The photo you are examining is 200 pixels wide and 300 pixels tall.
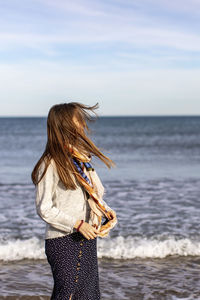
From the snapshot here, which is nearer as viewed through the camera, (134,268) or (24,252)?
(134,268)

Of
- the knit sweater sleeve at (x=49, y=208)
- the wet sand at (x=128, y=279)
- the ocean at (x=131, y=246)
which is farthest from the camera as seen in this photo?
the ocean at (x=131, y=246)

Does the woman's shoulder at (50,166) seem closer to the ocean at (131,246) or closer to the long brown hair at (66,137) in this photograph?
the long brown hair at (66,137)

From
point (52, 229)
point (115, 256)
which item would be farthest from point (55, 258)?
point (115, 256)

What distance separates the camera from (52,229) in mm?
2656

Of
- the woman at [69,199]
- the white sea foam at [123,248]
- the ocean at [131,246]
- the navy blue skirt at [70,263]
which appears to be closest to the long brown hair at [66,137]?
the woman at [69,199]

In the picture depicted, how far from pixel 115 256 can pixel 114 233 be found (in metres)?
1.16

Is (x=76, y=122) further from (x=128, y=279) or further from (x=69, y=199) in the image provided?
(x=128, y=279)

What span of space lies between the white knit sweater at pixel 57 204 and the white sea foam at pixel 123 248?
3.69 m

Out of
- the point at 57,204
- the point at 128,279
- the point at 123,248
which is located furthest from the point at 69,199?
the point at 123,248

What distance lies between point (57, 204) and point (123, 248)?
402 centimetres

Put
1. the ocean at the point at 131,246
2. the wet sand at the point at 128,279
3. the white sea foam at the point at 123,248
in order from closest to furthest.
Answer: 1. the wet sand at the point at 128,279
2. the ocean at the point at 131,246
3. the white sea foam at the point at 123,248

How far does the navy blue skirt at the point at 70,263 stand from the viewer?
263 cm

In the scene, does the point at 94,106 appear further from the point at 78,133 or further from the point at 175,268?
Result: the point at 175,268

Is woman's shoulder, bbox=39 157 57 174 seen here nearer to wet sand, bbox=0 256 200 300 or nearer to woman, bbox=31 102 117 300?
woman, bbox=31 102 117 300
